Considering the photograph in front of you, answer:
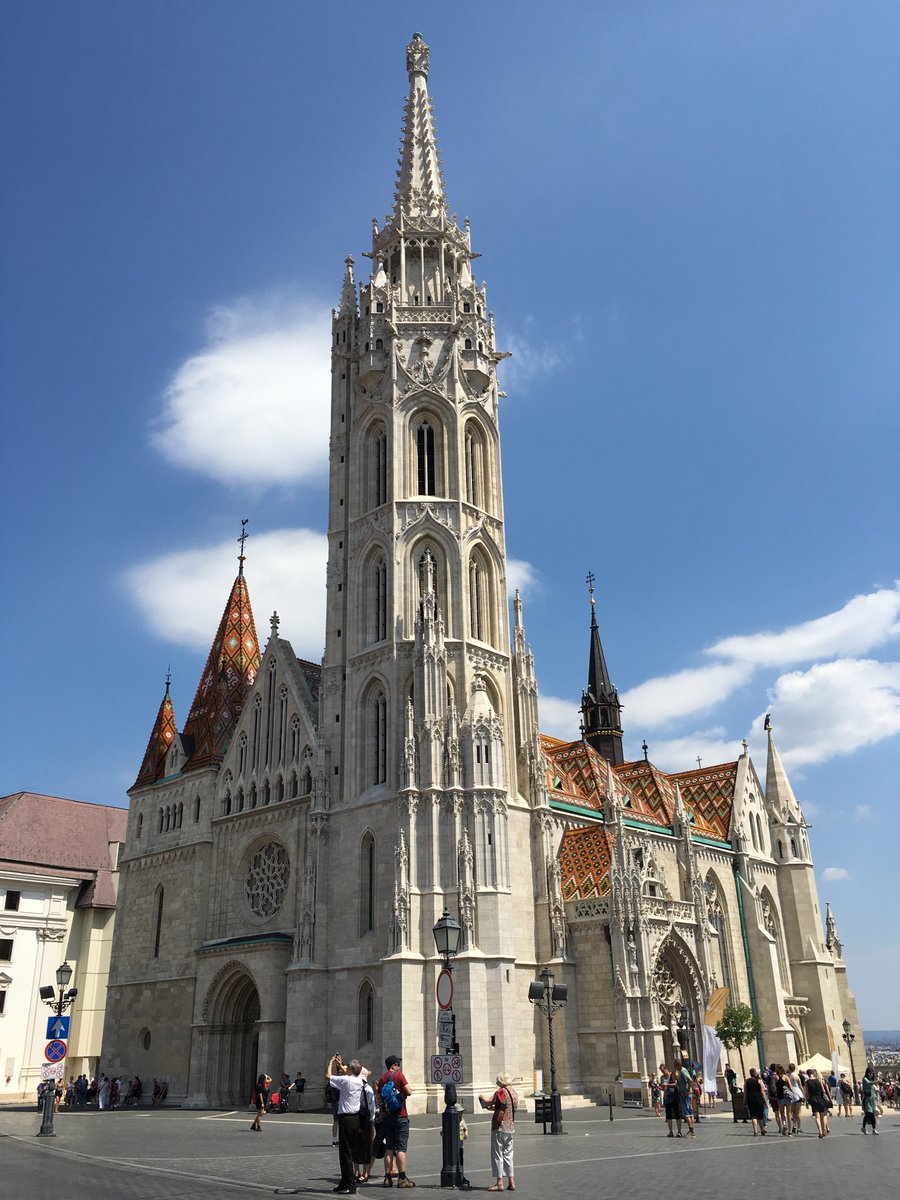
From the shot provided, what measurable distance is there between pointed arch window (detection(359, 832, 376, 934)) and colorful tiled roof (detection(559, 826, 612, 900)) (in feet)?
22.2

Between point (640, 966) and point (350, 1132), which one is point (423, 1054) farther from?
point (350, 1132)

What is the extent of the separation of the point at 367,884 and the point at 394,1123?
71.6ft

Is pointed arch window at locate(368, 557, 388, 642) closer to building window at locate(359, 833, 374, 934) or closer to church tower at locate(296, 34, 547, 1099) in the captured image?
church tower at locate(296, 34, 547, 1099)

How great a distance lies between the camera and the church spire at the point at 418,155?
4878 centimetres

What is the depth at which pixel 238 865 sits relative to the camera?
136 ft

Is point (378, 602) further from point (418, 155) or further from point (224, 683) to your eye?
point (418, 155)

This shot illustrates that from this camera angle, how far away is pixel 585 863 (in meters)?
37.2

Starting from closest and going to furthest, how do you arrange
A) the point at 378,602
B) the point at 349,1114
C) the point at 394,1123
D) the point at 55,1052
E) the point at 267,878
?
the point at 349,1114 → the point at 394,1123 → the point at 55,1052 → the point at 267,878 → the point at 378,602

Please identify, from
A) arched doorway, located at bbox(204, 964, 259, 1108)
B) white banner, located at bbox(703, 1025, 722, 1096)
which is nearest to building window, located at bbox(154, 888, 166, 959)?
arched doorway, located at bbox(204, 964, 259, 1108)

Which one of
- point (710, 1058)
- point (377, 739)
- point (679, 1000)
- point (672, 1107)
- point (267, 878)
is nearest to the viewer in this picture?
point (672, 1107)

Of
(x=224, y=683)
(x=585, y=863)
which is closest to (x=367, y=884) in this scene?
(x=585, y=863)

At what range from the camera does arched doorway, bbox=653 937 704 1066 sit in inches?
1427

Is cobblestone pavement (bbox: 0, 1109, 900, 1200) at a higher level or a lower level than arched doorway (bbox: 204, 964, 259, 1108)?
lower

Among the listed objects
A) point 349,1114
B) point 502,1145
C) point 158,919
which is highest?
point 158,919
